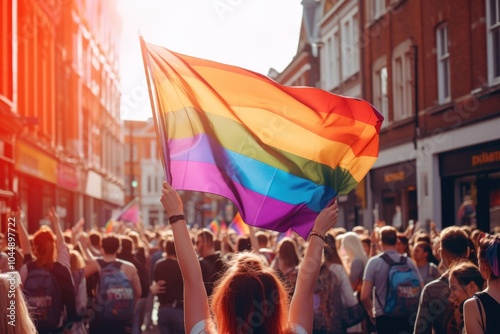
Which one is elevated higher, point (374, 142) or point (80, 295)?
point (374, 142)

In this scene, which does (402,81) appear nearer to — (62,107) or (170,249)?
(62,107)

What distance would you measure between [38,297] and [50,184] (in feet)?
72.2

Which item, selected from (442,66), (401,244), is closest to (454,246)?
(401,244)

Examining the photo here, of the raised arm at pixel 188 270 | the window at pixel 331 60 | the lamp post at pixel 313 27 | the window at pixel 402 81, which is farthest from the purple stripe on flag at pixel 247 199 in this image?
the lamp post at pixel 313 27

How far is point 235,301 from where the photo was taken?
12.6 ft

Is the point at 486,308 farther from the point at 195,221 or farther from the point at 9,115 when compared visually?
the point at 195,221

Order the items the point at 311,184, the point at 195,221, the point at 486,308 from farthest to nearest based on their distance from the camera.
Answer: the point at 195,221 → the point at 311,184 → the point at 486,308

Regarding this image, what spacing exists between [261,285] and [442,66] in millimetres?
19084

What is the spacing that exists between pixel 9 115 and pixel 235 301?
15.5 metres

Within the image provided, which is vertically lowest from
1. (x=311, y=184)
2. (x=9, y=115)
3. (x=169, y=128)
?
(x=311, y=184)

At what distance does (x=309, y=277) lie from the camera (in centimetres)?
430

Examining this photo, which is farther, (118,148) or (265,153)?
(118,148)

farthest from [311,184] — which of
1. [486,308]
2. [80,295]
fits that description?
[80,295]

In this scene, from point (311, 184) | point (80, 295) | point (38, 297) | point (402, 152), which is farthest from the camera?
point (402, 152)
